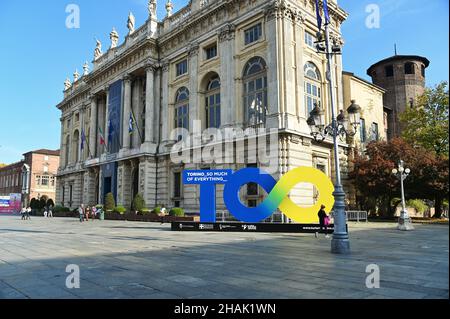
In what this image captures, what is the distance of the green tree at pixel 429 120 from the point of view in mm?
36594

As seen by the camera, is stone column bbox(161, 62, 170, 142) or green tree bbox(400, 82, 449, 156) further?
stone column bbox(161, 62, 170, 142)

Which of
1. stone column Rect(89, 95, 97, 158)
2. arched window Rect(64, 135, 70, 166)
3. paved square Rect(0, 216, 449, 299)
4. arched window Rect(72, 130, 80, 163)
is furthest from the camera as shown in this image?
arched window Rect(64, 135, 70, 166)

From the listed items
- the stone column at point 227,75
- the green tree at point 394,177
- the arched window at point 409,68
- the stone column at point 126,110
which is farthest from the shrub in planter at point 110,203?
the arched window at point 409,68

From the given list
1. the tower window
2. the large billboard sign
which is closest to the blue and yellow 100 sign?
the tower window

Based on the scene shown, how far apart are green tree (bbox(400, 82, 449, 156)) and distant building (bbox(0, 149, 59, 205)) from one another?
73.0 metres

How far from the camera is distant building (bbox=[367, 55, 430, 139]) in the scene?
5250cm

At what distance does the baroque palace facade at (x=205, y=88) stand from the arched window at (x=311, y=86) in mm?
100

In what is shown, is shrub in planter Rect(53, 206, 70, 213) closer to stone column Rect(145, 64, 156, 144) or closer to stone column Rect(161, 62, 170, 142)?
stone column Rect(145, 64, 156, 144)

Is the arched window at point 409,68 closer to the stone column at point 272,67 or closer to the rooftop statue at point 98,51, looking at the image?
the stone column at point 272,67

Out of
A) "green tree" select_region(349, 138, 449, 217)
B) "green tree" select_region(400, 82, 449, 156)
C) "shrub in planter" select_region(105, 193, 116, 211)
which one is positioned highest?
"green tree" select_region(400, 82, 449, 156)

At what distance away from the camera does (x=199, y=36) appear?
35812 millimetres

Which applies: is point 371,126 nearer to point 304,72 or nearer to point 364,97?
point 364,97

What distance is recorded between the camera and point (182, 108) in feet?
126
